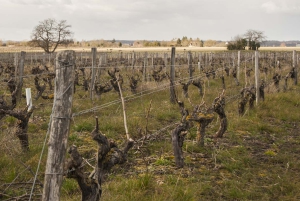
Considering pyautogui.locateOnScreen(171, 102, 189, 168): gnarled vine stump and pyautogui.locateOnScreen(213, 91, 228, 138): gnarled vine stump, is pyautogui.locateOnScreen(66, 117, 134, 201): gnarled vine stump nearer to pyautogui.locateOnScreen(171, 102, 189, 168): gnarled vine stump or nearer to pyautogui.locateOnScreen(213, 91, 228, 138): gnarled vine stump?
pyautogui.locateOnScreen(171, 102, 189, 168): gnarled vine stump

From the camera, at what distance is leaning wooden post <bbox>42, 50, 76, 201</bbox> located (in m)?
2.50

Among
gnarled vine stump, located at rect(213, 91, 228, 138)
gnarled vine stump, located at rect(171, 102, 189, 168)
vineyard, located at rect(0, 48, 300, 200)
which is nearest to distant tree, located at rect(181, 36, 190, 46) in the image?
vineyard, located at rect(0, 48, 300, 200)

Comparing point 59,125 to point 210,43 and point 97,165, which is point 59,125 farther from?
point 210,43

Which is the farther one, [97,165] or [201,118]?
[201,118]

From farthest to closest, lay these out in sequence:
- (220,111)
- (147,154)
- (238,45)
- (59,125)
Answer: (238,45), (220,111), (147,154), (59,125)

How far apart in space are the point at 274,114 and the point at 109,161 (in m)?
6.94

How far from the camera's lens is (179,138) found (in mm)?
5195

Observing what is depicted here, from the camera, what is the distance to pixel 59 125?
8.33ft

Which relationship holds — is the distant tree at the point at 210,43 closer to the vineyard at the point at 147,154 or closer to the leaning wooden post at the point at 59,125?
the vineyard at the point at 147,154

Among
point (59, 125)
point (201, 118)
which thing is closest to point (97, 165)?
point (59, 125)

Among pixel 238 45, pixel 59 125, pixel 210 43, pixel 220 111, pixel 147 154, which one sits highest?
pixel 210 43

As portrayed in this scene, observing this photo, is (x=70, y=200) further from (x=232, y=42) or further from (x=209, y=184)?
(x=232, y=42)

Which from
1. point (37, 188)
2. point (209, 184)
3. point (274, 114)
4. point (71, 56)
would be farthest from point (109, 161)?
point (274, 114)

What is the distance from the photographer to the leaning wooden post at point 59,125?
2502mm
